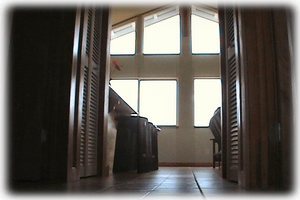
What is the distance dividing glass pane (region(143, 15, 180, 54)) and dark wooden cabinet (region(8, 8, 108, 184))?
23.8 ft

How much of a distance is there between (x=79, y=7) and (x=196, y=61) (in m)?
7.16

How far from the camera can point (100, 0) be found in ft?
11.3

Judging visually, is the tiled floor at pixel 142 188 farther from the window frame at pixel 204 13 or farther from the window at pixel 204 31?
the window at pixel 204 31

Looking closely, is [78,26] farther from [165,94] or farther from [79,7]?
[165,94]

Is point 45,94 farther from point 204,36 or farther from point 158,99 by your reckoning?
point 204,36

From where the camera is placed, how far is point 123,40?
10055mm

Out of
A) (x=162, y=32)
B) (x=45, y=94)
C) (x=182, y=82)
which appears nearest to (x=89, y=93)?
(x=45, y=94)

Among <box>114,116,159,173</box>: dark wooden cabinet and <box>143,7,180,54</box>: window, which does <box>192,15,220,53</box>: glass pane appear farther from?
<box>114,116,159,173</box>: dark wooden cabinet

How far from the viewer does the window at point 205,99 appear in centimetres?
955

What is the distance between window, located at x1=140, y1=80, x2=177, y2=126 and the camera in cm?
969

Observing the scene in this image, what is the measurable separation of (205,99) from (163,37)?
75.0 inches

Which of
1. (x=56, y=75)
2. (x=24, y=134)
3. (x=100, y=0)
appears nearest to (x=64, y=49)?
(x=56, y=75)

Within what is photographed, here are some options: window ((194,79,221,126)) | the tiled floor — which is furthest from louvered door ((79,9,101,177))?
window ((194,79,221,126))

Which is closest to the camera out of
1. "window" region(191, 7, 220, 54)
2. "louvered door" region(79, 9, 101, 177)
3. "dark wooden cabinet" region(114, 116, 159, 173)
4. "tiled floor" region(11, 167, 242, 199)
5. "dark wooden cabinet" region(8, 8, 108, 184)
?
"tiled floor" region(11, 167, 242, 199)
